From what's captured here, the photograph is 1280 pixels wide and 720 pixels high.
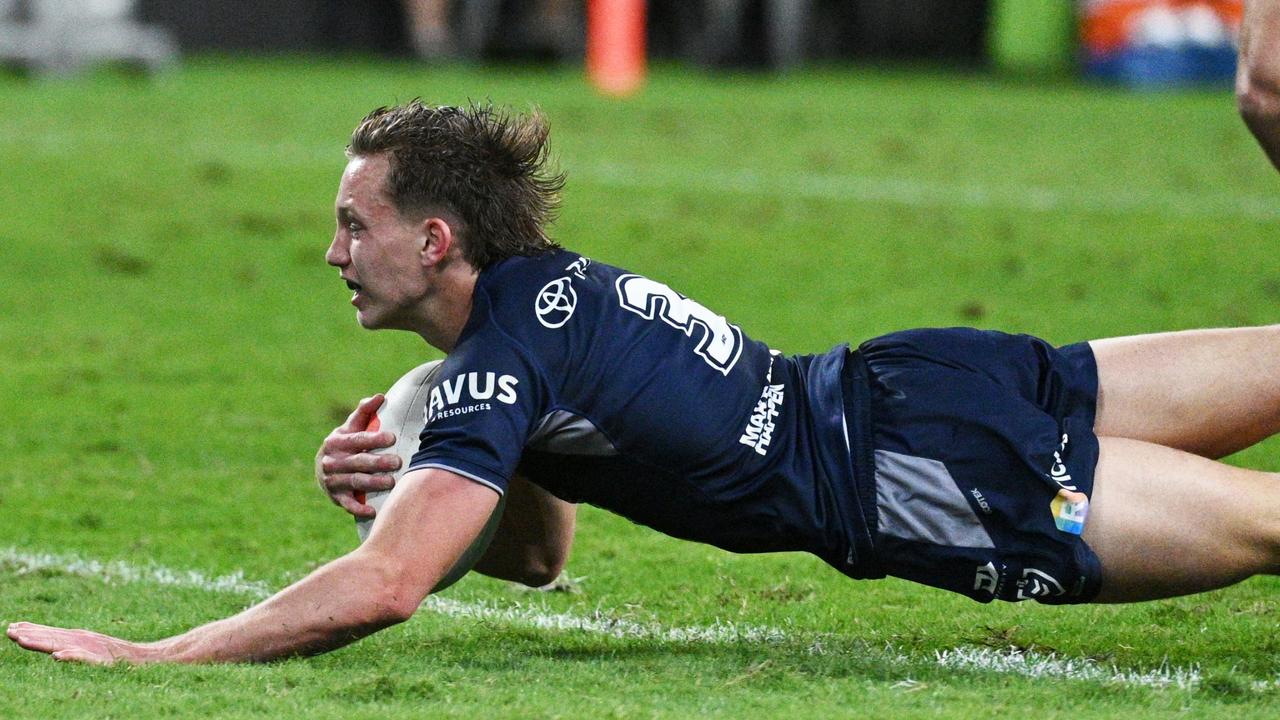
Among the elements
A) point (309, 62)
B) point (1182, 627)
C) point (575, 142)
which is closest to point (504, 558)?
point (1182, 627)

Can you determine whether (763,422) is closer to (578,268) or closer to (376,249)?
(578,268)

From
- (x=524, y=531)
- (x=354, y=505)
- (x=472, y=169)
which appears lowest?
(x=524, y=531)

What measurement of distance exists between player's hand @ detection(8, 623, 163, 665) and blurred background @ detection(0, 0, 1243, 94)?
51.6ft

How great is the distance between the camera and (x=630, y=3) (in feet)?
68.0

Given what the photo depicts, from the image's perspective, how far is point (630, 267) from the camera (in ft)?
33.5

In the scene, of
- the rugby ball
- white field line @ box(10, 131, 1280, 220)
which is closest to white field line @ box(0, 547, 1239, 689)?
the rugby ball

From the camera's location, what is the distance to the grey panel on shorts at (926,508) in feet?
13.5

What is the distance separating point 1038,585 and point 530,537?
124cm

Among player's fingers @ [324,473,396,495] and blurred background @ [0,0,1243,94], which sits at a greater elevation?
player's fingers @ [324,473,396,495]

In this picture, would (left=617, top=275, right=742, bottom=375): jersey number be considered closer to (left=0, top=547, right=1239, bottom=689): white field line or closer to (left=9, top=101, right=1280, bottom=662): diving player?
(left=9, top=101, right=1280, bottom=662): diving player

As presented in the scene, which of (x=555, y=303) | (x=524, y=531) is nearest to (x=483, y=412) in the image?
(x=555, y=303)

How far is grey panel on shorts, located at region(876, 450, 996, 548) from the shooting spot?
4.11 m

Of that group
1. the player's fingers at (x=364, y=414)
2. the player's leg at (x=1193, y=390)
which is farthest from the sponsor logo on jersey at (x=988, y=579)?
the player's fingers at (x=364, y=414)

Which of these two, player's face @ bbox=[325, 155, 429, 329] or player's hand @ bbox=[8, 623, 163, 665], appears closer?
player's hand @ bbox=[8, 623, 163, 665]
